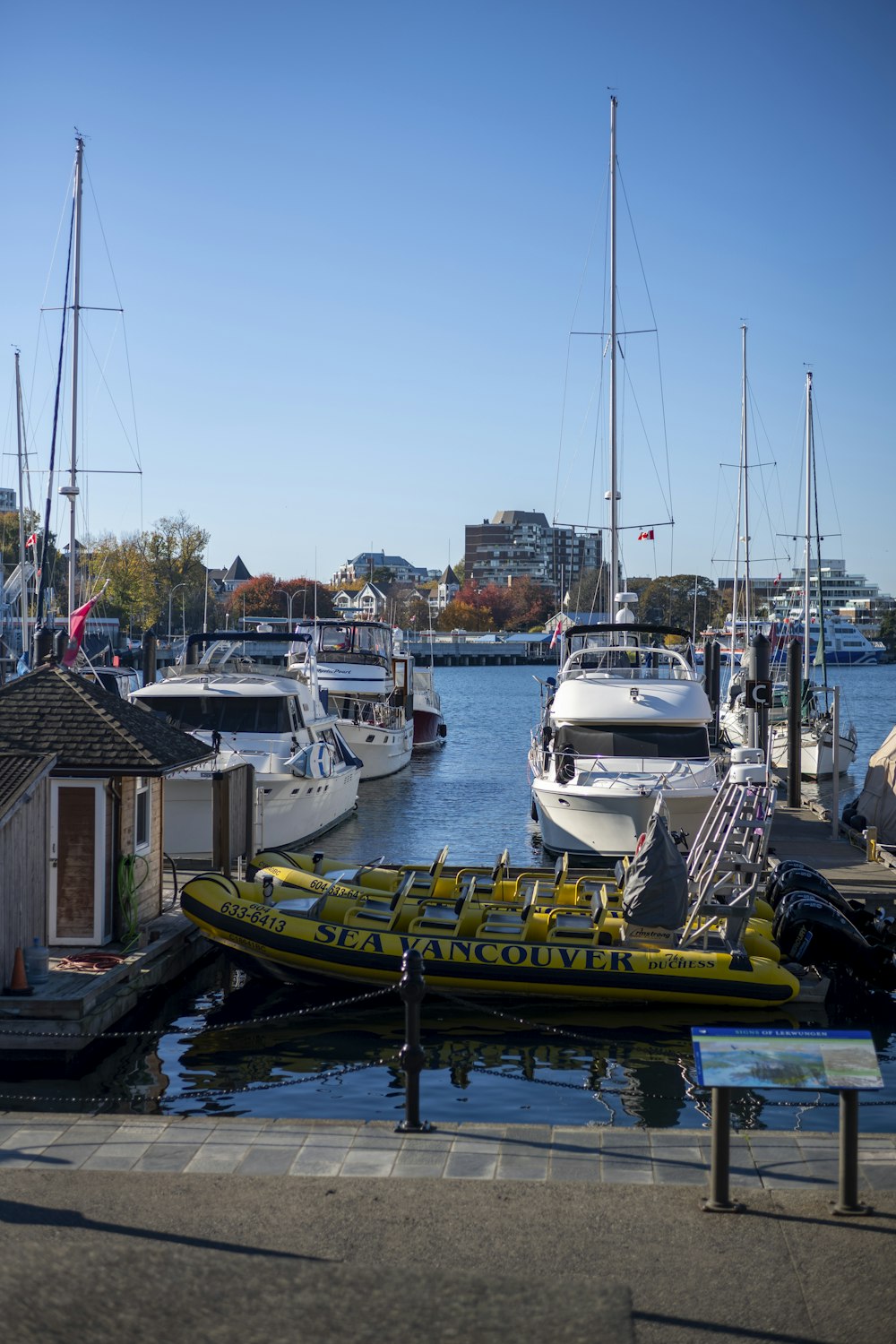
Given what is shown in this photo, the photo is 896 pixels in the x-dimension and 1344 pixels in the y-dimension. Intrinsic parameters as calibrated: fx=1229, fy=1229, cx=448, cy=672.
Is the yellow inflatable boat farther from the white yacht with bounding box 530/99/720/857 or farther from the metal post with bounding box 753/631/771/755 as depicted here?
the metal post with bounding box 753/631/771/755

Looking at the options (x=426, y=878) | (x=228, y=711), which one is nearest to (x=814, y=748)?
(x=228, y=711)

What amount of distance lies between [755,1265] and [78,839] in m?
9.79

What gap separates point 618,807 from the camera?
22.7 metres

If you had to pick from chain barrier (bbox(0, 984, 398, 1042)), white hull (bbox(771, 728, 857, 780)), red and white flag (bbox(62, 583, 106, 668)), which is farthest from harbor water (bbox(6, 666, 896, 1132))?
white hull (bbox(771, 728, 857, 780))

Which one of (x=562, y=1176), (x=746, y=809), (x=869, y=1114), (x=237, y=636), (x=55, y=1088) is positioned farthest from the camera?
(x=237, y=636)

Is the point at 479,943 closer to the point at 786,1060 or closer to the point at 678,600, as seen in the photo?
the point at 786,1060

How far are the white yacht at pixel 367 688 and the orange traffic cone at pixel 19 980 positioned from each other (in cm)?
2608

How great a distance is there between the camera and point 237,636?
31203mm

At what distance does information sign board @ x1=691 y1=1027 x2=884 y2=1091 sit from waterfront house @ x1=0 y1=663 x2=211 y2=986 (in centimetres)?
817

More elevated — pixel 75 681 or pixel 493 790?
pixel 75 681

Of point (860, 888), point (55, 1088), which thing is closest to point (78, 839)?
point (55, 1088)

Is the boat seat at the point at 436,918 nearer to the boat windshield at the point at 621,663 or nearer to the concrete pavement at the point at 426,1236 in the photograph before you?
the concrete pavement at the point at 426,1236

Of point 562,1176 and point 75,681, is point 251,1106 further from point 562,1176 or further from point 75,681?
point 75,681

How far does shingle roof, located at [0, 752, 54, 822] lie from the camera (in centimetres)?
1234
